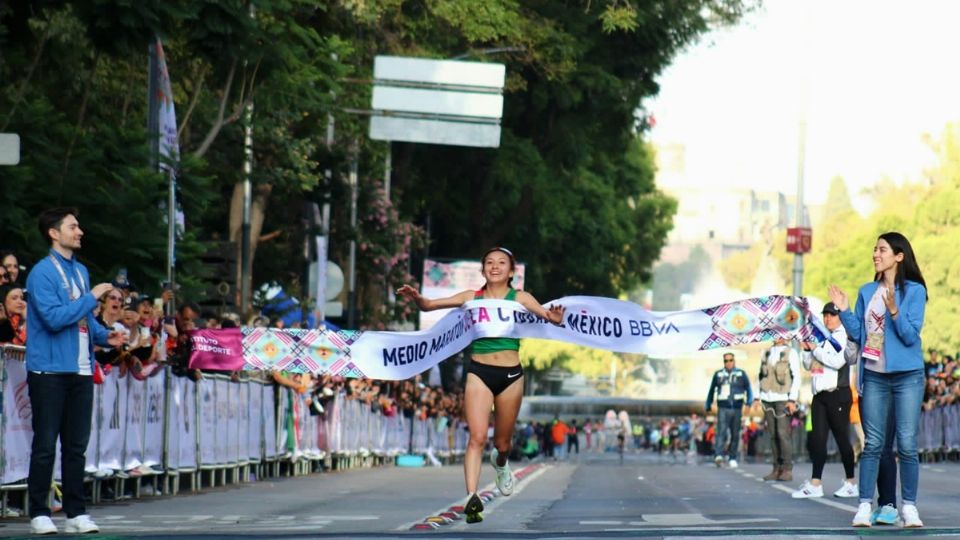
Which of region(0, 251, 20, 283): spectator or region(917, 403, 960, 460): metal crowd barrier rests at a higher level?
region(0, 251, 20, 283): spectator

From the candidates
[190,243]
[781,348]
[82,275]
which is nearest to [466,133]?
[781,348]

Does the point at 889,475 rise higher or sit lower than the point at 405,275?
lower

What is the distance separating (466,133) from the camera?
38.9 meters

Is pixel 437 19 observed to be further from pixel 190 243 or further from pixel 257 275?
pixel 190 243

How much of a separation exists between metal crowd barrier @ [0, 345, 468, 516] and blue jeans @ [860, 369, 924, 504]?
19.4ft

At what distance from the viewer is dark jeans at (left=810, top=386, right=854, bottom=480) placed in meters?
22.0

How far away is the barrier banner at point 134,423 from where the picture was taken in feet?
64.6

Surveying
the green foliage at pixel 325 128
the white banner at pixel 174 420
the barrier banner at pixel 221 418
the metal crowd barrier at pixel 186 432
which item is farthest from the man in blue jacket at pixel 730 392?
the white banner at pixel 174 420

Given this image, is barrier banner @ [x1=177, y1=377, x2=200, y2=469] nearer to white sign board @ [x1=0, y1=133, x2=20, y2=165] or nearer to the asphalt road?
the asphalt road

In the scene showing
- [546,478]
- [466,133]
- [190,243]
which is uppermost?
[466,133]

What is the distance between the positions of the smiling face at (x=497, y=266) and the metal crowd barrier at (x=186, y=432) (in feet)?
11.2

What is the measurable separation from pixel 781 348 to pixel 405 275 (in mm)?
24116

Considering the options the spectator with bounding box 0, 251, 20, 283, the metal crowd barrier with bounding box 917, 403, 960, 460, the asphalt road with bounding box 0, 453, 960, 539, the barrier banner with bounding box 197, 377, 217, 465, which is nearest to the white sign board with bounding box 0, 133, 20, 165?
the spectator with bounding box 0, 251, 20, 283

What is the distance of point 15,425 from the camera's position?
635 inches
